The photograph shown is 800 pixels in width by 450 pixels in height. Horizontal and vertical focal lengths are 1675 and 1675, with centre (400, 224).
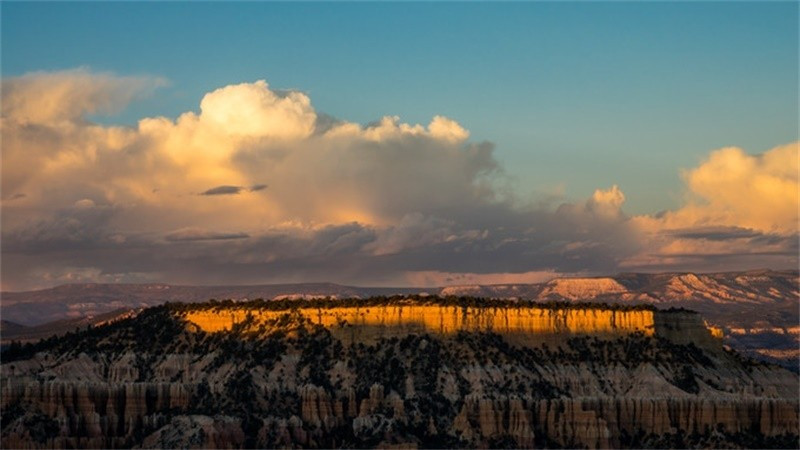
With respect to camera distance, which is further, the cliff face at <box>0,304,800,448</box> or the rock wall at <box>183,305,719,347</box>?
the rock wall at <box>183,305,719,347</box>

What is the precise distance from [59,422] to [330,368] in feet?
100

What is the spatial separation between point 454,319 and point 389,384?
13.1 meters

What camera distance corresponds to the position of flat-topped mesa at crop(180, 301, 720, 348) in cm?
18738

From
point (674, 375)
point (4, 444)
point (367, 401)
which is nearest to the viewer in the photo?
point (4, 444)

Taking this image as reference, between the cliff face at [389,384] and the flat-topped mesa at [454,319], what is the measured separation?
0.64ft

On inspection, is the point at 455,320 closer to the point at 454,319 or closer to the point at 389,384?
the point at 454,319

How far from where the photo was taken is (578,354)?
189000mm

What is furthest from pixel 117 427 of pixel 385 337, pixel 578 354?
pixel 578 354

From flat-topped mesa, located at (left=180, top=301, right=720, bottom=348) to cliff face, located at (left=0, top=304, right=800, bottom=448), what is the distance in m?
0.20

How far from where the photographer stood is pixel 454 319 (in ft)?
617

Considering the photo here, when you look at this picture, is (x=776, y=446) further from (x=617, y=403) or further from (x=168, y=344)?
(x=168, y=344)

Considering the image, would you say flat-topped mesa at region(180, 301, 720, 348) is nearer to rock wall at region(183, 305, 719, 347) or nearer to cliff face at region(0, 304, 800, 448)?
rock wall at region(183, 305, 719, 347)

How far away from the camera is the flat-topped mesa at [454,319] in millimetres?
187375

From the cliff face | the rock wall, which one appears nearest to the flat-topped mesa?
the rock wall
